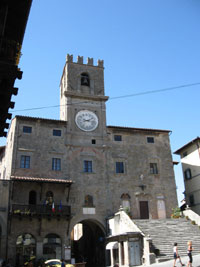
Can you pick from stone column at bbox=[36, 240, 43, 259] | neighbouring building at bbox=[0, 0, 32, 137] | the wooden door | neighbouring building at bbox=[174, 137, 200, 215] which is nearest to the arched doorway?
the wooden door

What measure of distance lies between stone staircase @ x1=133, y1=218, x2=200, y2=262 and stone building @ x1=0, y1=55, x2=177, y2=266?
401 cm

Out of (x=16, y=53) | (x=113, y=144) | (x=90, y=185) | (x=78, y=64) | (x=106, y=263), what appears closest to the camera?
(x=16, y=53)

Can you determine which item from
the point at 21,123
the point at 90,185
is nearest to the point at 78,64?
the point at 21,123

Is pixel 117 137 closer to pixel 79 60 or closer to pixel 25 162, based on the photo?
pixel 25 162

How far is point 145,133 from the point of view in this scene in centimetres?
3450

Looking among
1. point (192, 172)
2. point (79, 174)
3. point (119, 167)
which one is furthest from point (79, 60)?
point (192, 172)

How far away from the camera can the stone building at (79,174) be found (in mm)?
26969

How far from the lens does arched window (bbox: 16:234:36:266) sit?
2560cm

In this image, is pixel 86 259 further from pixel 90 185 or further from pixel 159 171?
pixel 159 171

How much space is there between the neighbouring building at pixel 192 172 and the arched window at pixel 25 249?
58.8 ft

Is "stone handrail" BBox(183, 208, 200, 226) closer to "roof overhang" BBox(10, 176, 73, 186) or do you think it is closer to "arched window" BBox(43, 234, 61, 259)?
"roof overhang" BBox(10, 176, 73, 186)

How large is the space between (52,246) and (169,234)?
10.5 m

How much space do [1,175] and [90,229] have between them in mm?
11638

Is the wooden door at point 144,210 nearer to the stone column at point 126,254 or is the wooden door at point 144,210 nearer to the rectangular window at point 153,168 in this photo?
the rectangular window at point 153,168
